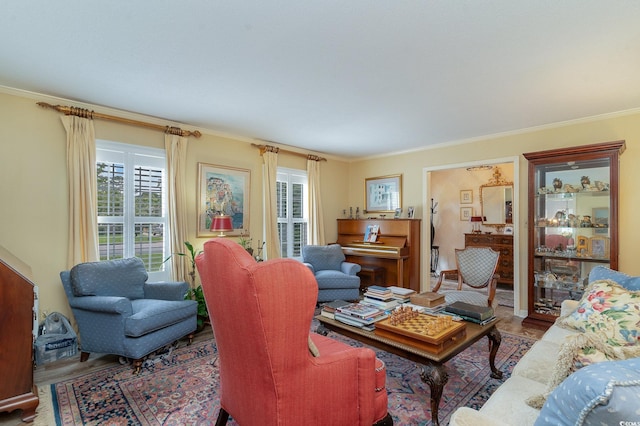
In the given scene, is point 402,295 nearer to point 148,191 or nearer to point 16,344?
point 16,344

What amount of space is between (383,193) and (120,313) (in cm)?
441

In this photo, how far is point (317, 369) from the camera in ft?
4.58

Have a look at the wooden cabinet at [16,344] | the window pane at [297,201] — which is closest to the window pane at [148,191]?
the wooden cabinet at [16,344]

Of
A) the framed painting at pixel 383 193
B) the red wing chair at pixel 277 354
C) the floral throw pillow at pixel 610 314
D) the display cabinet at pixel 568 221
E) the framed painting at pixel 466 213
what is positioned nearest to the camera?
the red wing chair at pixel 277 354

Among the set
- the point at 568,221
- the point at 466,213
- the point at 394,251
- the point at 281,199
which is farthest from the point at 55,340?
the point at 466,213

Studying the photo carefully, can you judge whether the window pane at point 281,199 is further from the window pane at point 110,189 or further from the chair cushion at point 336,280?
the window pane at point 110,189

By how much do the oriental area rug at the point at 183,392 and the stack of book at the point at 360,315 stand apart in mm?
552

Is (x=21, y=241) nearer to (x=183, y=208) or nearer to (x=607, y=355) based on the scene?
(x=183, y=208)

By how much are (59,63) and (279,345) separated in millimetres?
2836

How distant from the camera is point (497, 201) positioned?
624cm

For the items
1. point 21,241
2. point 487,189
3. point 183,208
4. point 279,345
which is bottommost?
point 279,345

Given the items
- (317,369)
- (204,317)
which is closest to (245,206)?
(204,317)

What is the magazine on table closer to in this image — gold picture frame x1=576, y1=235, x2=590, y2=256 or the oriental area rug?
the oriental area rug

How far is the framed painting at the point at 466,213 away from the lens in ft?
21.8
